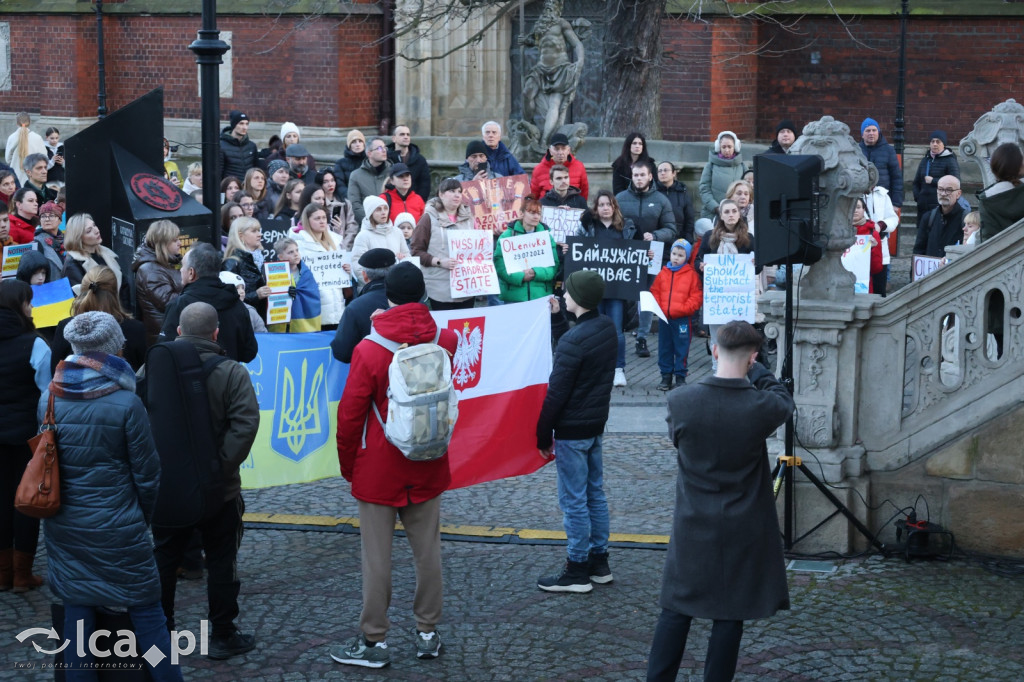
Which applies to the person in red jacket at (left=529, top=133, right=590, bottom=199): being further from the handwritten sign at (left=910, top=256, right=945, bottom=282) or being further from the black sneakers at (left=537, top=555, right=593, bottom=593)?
the black sneakers at (left=537, top=555, right=593, bottom=593)

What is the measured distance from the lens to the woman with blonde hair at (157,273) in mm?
9008

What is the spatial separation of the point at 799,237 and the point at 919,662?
2477mm

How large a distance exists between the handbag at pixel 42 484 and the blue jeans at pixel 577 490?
281 cm

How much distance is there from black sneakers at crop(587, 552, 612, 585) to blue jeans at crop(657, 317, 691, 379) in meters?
4.92

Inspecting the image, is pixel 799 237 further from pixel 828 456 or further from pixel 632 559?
pixel 632 559

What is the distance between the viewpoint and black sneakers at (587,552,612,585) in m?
7.58

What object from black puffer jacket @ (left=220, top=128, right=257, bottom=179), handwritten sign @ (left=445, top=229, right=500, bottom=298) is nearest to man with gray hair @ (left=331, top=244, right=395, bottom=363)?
handwritten sign @ (left=445, top=229, right=500, bottom=298)

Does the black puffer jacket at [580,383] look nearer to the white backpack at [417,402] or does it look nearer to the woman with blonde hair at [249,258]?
the white backpack at [417,402]

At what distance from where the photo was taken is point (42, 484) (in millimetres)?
5480

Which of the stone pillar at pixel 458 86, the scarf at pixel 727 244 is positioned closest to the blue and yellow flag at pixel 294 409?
the scarf at pixel 727 244

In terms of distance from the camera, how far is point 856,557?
802 centimetres

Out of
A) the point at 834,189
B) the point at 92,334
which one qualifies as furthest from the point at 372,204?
the point at 92,334

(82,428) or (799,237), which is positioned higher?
(799,237)

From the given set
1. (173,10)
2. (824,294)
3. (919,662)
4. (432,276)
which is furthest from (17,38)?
(919,662)
